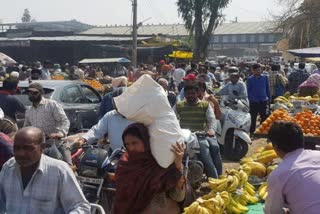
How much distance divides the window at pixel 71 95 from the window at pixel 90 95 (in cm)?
25

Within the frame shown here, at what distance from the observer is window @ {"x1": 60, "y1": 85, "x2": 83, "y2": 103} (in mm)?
12404

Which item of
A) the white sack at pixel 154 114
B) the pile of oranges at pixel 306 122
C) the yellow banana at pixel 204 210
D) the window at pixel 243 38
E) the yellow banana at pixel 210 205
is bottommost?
the window at pixel 243 38

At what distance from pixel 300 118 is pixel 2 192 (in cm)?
602

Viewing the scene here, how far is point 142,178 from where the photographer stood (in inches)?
144

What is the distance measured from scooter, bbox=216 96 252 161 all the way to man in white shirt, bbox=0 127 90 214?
24.2 feet

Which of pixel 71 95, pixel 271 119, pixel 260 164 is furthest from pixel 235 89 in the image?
pixel 260 164

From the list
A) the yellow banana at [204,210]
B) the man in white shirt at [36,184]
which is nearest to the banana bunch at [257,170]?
the yellow banana at [204,210]

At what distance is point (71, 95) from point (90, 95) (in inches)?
33.3

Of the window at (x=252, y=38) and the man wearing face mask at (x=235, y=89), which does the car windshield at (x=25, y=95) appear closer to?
the man wearing face mask at (x=235, y=89)

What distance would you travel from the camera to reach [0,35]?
61125mm

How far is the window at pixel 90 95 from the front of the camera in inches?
522

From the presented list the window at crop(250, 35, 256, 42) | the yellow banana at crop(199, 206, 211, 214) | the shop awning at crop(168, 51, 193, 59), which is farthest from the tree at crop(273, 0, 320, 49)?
the window at crop(250, 35, 256, 42)

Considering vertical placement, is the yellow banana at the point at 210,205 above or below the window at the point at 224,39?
above

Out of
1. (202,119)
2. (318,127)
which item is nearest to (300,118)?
(318,127)
